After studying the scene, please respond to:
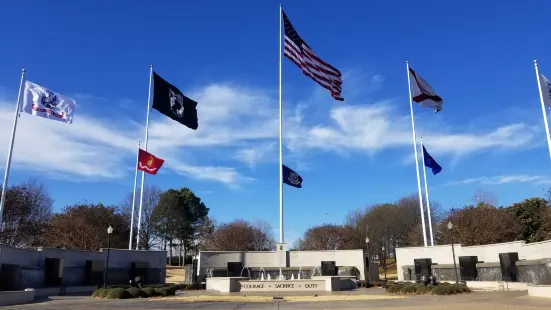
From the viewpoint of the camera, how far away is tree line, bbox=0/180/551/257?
5384cm

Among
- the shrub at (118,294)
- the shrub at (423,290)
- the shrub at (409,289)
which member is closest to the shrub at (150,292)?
the shrub at (118,294)

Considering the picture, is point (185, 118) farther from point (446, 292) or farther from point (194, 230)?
point (194, 230)

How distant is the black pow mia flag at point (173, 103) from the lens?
36.8 m

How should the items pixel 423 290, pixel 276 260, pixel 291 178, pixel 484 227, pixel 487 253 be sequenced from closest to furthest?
1. pixel 423 290
2. pixel 487 253
3. pixel 291 178
4. pixel 276 260
5. pixel 484 227

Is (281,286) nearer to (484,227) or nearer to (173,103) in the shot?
(173,103)

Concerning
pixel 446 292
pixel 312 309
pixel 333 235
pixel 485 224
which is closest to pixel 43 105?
pixel 312 309

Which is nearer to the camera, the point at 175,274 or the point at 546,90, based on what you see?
the point at 546,90

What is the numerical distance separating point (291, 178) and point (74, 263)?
2062 centimetres

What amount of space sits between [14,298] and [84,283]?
46.5ft

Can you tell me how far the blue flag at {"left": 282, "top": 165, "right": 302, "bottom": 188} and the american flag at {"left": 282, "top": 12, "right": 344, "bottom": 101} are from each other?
841cm

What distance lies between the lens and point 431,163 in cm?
4291

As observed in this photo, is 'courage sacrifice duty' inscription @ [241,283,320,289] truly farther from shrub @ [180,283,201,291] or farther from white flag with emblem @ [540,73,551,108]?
white flag with emblem @ [540,73,551,108]

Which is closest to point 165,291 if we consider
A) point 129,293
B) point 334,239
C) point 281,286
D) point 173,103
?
A: point 129,293

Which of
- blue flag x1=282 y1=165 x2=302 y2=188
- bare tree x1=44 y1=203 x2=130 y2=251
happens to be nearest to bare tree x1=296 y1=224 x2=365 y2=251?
bare tree x1=44 y1=203 x2=130 y2=251
